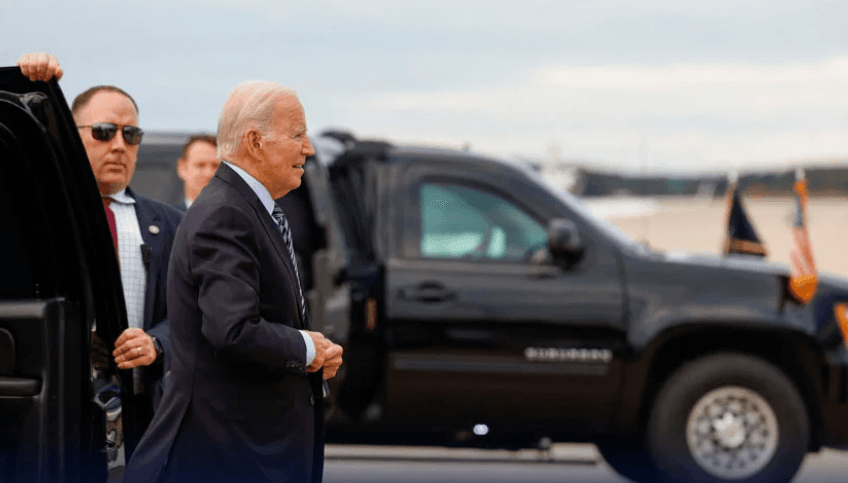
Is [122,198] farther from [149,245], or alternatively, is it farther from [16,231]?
[16,231]

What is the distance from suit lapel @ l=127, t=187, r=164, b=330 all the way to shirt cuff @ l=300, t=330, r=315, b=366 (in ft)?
2.90

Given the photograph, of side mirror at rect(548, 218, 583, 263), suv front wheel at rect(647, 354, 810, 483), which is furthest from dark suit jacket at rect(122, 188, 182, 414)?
suv front wheel at rect(647, 354, 810, 483)

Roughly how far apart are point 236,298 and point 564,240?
3.85 m

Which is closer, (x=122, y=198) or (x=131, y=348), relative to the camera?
(x=131, y=348)

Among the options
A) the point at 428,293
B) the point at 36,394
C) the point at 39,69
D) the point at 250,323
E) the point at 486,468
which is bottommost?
the point at 486,468

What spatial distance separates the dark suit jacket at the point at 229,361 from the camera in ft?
9.00

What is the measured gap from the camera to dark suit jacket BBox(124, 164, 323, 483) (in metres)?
2.74

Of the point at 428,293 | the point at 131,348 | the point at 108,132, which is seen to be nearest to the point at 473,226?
the point at 428,293

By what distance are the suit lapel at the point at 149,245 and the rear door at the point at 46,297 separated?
436mm

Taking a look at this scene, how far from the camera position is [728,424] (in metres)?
6.71

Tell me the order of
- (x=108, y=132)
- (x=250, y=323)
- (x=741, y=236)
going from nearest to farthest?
(x=250, y=323) < (x=108, y=132) < (x=741, y=236)

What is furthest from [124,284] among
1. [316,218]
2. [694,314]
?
[694,314]

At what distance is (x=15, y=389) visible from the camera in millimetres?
3021

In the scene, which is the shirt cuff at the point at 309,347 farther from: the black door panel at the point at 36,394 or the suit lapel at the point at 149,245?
the suit lapel at the point at 149,245
